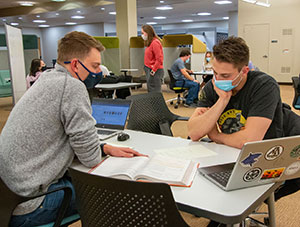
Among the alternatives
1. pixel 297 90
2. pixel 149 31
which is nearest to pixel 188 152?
pixel 297 90

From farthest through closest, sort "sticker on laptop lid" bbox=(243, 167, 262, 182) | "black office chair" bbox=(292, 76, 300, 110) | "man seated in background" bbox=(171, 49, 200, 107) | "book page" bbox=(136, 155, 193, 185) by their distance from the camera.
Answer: "man seated in background" bbox=(171, 49, 200, 107) < "black office chair" bbox=(292, 76, 300, 110) < "book page" bbox=(136, 155, 193, 185) < "sticker on laptop lid" bbox=(243, 167, 262, 182)

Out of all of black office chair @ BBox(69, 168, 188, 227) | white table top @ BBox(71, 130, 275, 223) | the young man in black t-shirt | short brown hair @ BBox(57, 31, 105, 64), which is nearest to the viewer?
black office chair @ BBox(69, 168, 188, 227)

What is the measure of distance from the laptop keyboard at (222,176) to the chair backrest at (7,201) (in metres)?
0.80

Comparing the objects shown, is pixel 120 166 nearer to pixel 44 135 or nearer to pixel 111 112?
pixel 44 135

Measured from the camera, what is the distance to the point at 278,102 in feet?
5.84

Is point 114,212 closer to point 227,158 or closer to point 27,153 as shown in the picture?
point 27,153

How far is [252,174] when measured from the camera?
1.16 meters

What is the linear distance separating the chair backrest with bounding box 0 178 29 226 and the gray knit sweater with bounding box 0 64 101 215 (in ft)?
0.18

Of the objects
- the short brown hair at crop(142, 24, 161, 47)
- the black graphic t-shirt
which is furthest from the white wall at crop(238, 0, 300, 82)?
the black graphic t-shirt

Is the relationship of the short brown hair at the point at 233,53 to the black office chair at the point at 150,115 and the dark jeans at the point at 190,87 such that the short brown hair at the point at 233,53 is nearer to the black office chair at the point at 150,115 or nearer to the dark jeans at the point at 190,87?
the black office chair at the point at 150,115

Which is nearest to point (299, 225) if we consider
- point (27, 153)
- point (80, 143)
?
point (80, 143)

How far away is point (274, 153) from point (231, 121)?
0.76 m

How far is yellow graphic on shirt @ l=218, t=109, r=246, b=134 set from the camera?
1.84 metres

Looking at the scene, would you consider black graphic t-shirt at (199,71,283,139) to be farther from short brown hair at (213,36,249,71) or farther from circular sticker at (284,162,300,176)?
circular sticker at (284,162,300,176)
